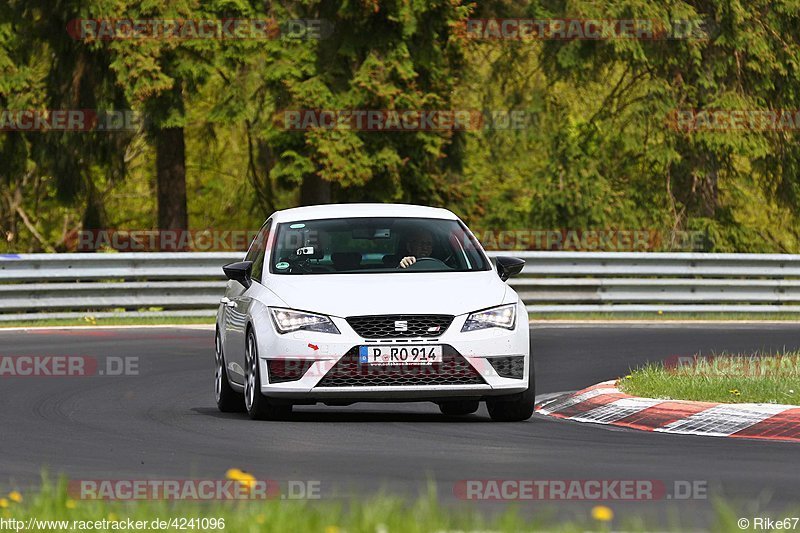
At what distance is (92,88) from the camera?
109 ft

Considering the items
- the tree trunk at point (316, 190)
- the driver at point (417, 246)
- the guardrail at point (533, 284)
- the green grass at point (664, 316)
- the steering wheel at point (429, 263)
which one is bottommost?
the green grass at point (664, 316)

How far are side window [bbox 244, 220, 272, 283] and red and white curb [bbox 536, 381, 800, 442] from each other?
8.08 feet

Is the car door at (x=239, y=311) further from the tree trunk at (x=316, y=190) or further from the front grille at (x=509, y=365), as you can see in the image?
the tree trunk at (x=316, y=190)

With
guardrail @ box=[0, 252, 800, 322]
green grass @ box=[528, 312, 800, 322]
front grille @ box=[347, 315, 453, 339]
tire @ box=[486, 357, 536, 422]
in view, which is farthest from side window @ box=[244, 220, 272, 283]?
green grass @ box=[528, 312, 800, 322]

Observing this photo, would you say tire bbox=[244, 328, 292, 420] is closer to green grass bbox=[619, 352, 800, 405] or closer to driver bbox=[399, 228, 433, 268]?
driver bbox=[399, 228, 433, 268]

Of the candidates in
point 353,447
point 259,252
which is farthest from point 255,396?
point 353,447

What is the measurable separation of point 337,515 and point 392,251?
688 cm

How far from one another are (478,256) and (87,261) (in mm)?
12845

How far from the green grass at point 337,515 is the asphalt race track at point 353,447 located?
15.2 inches

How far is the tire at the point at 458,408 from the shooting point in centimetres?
1366

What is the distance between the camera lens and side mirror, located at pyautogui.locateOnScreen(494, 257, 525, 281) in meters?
13.3

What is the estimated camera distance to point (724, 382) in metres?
13.5

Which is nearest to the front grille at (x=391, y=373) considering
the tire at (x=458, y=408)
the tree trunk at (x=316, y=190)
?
the tire at (x=458, y=408)

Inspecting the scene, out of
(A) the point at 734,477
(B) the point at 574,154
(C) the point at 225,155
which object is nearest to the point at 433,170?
(B) the point at 574,154
